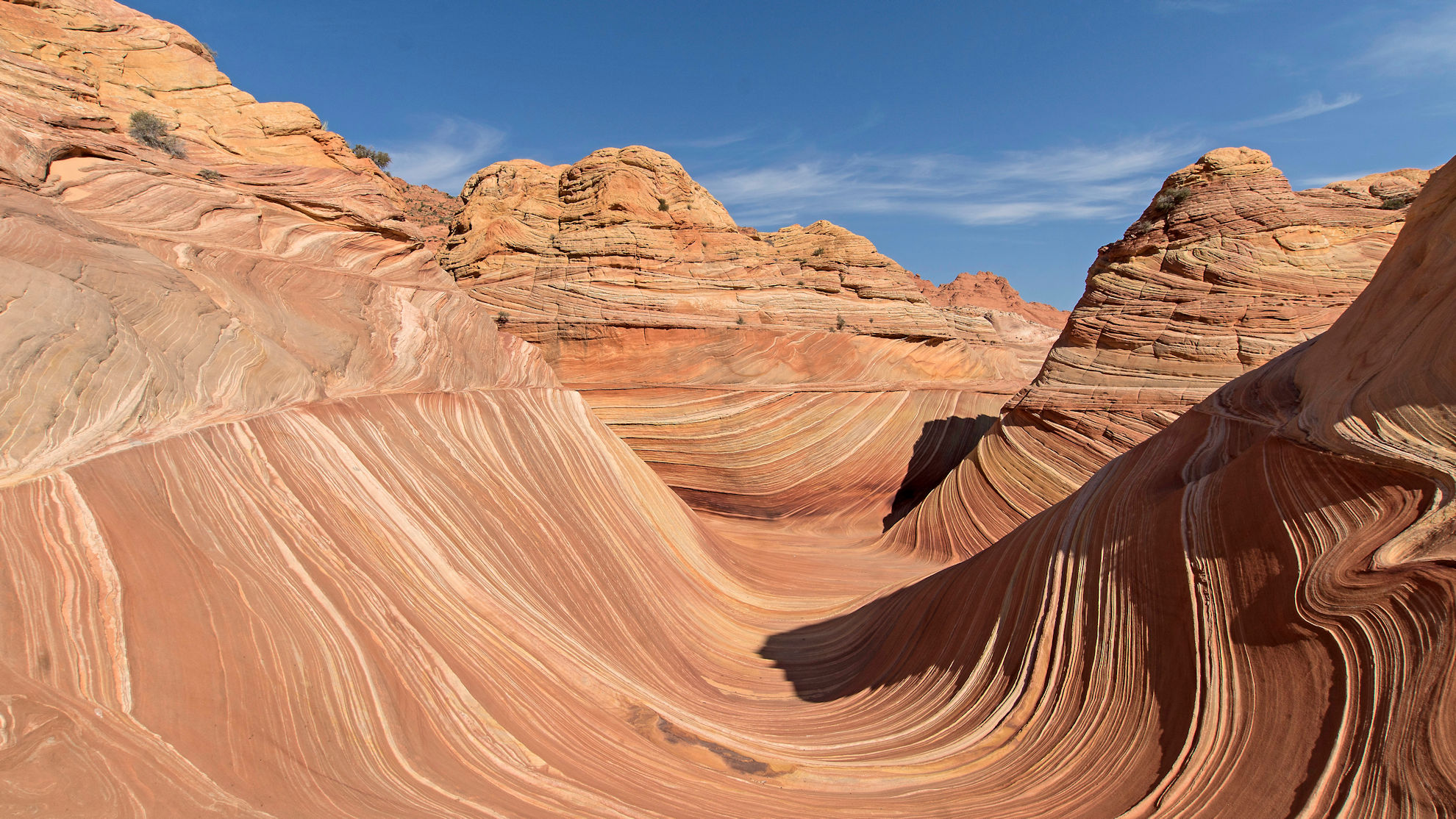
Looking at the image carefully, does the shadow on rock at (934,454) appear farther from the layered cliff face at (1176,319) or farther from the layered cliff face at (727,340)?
the layered cliff face at (1176,319)

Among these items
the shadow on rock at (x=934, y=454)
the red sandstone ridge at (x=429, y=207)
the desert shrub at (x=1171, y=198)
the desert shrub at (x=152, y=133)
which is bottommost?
the shadow on rock at (x=934, y=454)

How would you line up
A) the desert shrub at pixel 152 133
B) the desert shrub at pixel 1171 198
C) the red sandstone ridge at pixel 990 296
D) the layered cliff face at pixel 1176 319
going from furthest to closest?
the red sandstone ridge at pixel 990 296, the desert shrub at pixel 1171 198, the layered cliff face at pixel 1176 319, the desert shrub at pixel 152 133

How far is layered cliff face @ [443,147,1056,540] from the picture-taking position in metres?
11.7

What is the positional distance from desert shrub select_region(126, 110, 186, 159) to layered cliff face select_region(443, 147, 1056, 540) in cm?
561

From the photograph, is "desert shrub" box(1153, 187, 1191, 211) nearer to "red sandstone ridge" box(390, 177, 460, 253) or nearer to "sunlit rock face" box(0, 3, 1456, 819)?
"sunlit rock face" box(0, 3, 1456, 819)

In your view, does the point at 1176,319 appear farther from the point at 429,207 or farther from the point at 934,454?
the point at 429,207

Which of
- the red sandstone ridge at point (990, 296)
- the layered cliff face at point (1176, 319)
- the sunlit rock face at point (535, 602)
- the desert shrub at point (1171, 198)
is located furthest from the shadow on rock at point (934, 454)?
the red sandstone ridge at point (990, 296)

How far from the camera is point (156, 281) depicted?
14.2 ft

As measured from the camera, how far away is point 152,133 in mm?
6938

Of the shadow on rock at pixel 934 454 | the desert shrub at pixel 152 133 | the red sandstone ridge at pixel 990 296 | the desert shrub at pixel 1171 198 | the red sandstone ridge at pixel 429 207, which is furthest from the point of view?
the red sandstone ridge at pixel 990 296

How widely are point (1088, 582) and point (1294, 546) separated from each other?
1.21 metres

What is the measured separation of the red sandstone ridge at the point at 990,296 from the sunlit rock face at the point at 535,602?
43.0 meters

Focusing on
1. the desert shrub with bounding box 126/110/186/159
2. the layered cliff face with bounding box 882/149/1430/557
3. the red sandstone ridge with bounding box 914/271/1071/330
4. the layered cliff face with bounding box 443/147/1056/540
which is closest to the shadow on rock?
the layered cliff face with bounding box 443/147/1056/540

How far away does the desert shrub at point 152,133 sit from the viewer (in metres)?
6.86
